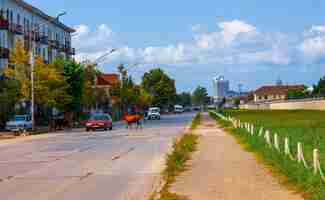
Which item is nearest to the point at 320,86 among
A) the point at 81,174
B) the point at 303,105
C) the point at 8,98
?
the point at 303,105

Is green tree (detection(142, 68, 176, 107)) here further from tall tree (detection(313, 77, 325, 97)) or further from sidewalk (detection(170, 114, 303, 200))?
sidewalk (detection(170, 114, 303, 200))

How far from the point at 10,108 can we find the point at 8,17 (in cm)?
1424

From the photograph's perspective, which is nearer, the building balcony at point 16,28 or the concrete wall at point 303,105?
the building balcony at point 16,28

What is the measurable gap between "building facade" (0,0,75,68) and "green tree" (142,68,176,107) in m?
76.5

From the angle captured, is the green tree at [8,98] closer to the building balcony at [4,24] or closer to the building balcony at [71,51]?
the building balcony at [4,24]

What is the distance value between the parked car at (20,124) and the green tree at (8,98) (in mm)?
3435

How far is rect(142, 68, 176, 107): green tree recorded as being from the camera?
580ft

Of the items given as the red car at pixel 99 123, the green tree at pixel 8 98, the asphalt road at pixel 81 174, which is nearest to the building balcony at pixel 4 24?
the green tree at pixel 8 98

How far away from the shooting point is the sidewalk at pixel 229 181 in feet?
43.6

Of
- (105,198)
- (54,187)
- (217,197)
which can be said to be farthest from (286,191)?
(54,187)

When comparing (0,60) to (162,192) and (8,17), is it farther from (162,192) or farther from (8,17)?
(162,192)

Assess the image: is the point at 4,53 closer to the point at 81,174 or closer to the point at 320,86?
the point at 81,174

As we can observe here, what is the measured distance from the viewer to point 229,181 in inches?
620

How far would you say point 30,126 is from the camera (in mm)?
54031
